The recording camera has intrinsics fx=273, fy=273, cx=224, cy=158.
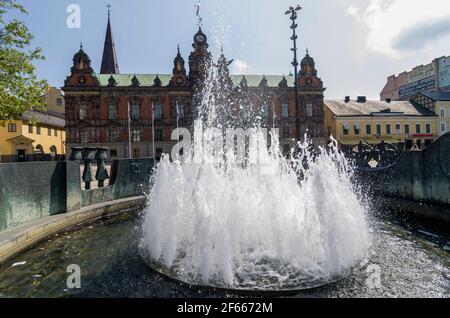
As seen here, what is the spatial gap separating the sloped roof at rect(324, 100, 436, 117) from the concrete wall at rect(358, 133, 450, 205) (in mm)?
36738

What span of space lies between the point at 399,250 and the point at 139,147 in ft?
136

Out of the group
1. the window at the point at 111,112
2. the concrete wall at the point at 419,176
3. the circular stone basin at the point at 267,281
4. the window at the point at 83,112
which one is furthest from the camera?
the window at the point at 111,112

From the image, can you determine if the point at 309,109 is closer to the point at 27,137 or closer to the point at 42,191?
the point at 27,137

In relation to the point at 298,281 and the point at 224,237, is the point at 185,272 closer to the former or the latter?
the point at 224,237

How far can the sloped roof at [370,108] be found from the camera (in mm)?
45781

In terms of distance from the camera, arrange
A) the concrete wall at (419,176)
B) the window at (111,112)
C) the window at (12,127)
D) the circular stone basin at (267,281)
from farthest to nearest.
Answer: the window at (111,112)
the window at (12,127)
the concrete wall at (419,176)
the circular stone basin at (267,281)

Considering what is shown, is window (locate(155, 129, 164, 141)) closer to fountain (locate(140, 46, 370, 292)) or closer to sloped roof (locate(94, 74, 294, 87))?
sloped roof (locate(94, 74, 294, 87))

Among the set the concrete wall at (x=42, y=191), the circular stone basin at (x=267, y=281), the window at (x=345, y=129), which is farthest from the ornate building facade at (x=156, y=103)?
the circular stone basin at (x=267, y=281)

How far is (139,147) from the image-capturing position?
43.4 m

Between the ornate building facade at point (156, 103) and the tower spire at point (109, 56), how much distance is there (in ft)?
25.1

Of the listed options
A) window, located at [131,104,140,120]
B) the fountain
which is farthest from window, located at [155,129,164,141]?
the fountain

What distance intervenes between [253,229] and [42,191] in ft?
19.5

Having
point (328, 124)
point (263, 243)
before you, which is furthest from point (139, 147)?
point (263, 243)

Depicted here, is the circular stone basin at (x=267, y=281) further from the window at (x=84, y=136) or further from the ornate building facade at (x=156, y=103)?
the window at (x=84, y=136)
